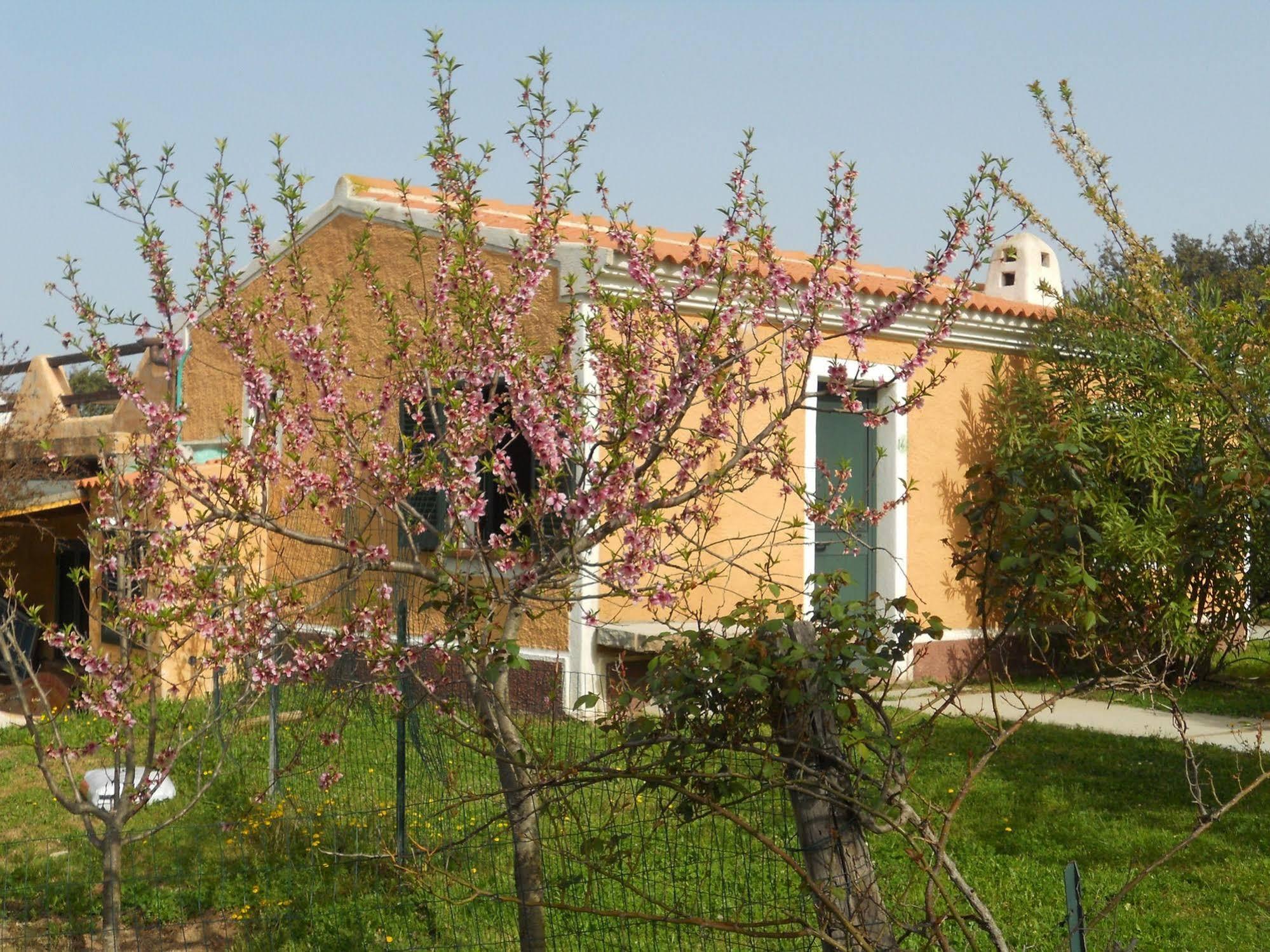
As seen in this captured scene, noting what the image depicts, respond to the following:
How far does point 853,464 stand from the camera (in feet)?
37.2

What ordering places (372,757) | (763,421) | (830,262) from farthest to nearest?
1. (763,421)
2. (372,757)
3. (830,262)

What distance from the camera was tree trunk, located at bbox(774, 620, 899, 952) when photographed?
2971 millimetres

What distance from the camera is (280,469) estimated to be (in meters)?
5.02

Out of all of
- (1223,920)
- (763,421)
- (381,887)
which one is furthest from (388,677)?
(763,421)

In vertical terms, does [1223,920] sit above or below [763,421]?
below

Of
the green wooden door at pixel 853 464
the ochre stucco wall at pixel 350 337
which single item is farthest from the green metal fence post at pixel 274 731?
the green wooden door at pixel 853 464

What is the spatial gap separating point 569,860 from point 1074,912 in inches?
83.6

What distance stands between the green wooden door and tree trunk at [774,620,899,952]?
7657 mm

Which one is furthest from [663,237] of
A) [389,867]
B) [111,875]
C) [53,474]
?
[111,875]

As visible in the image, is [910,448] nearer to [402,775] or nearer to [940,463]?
[940,463]

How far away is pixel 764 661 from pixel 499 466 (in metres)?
1.69

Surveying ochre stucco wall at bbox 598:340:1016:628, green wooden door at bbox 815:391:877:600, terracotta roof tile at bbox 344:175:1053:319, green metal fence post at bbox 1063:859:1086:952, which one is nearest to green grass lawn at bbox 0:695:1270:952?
green metal fence post at bbox 1063:859:1086:952

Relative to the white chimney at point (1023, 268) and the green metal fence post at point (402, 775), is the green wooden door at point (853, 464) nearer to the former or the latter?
the white chimney at point (1023, 268)

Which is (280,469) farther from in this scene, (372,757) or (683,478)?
(372,757)
